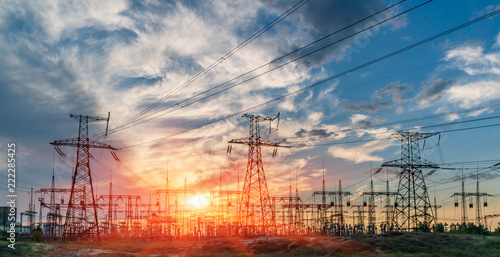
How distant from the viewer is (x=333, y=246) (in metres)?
35.5

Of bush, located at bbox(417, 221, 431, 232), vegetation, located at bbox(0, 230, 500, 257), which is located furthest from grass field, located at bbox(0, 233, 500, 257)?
bush, located at bbox(417, 221, 431, 232)

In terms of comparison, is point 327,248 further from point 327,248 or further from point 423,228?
point 423,228

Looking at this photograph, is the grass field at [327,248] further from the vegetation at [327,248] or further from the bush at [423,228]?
the bush at [423,228]

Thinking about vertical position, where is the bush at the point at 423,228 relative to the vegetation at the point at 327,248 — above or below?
below

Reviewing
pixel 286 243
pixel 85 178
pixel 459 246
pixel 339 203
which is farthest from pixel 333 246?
pixel 339 203

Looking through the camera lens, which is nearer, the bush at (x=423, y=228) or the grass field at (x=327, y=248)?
the grass field at (x=327, y=248)

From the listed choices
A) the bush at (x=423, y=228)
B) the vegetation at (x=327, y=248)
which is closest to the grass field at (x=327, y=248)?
the vegetation at (x=327, y=248)

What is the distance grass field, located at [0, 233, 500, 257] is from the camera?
33281mm

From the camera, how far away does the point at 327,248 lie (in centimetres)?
3497

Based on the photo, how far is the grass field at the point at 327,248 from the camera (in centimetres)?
3328

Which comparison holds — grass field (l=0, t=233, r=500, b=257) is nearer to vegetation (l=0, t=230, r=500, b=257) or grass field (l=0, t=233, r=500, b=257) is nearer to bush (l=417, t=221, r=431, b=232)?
vegetation (l=0, t=230, r=500, b=257)

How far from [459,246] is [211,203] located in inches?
2293

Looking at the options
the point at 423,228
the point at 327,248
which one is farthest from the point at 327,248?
the point at 423,228

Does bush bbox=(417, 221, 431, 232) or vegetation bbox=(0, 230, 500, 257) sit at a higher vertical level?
vegetation bbox=(0, 230, 500, 257)
